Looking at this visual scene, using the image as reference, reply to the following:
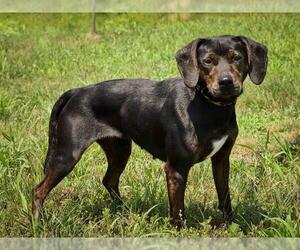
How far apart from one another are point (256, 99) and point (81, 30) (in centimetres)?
428

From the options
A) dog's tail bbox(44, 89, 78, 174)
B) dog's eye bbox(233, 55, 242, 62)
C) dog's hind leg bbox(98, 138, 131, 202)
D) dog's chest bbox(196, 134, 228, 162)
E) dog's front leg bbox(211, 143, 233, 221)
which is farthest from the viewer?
dog's hind leg bbox(98, 138, 131, 202)

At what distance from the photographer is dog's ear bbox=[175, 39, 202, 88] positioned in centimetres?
342

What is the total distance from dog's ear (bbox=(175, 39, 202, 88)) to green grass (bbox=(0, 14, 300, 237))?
29.0 inches

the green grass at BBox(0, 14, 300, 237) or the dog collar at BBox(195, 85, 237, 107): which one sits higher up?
the dog collar at BBox(195, 85, 237, 107)

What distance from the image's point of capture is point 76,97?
13.1 feet

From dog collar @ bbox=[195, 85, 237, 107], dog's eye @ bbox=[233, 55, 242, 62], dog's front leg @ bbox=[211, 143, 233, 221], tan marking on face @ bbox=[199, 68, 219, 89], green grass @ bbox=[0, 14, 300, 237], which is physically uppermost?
dog's eye @ bbox=[233, 55, 242, 62]

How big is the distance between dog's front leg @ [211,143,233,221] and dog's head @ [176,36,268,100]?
475 mm

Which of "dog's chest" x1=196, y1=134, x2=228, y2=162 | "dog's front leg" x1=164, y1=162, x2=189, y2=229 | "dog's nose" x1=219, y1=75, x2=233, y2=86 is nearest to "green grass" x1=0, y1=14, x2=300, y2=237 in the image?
"dog's front leg" x1=164, y1=162, x2=189, y2=229

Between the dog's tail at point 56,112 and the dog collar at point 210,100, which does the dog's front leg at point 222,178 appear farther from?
the dog's tail at point 56,112

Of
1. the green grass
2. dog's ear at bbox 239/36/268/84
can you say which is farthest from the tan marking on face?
the green grass

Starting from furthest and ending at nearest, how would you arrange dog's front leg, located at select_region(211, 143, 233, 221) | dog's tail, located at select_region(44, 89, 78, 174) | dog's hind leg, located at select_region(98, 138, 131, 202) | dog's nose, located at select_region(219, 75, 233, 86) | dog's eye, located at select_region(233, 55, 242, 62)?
dog's hind leg, located at select_region(98, 138, 131, 202) < dog's tail, located at select_region(44, 89, 78, 174) < dog's front leg, located at select_region(211, 143, 233, 221) < dog's eye, located at select_region(233, 55, 242, 62) < dog's nose, located at select_region(219, 75, 233, 86)

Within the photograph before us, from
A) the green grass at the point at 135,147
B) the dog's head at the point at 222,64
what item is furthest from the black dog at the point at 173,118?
the green grass at the point at 135,147

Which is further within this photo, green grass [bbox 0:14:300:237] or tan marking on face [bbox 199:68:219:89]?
green grass [bbox 0:14:300:237]

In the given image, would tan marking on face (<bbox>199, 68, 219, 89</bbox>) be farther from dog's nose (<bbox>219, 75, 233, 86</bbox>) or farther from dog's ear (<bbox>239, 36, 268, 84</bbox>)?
dog's ear (<bbox>239, 36, 268, 84</bbox>)
